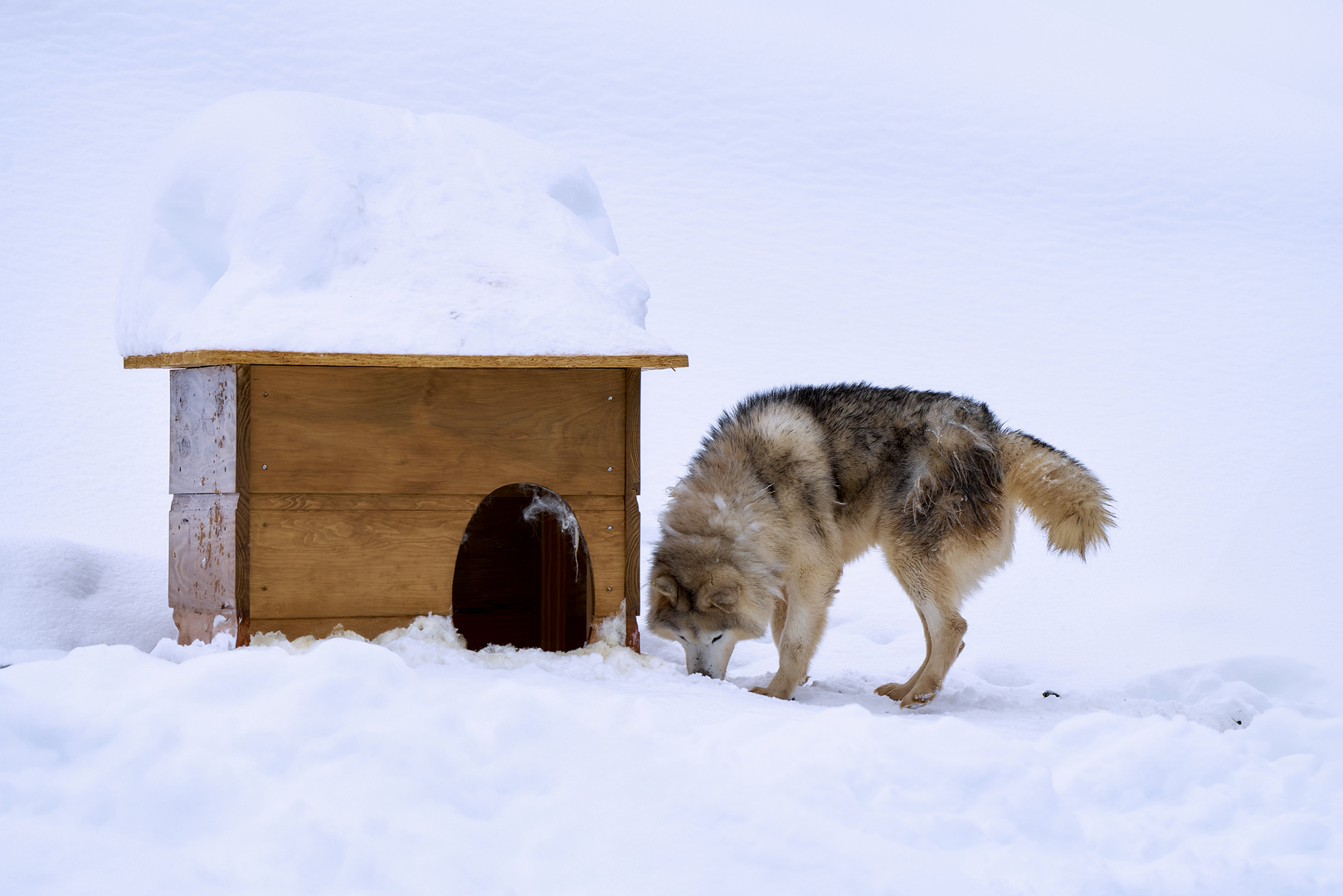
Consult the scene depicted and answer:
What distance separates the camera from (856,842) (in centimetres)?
240

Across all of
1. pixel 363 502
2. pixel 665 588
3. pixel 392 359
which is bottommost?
pixel 665 588

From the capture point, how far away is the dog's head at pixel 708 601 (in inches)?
176

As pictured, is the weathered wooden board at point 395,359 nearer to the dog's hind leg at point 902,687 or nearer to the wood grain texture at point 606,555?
the wood grain texture at point 606,555

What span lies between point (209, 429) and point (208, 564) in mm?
541

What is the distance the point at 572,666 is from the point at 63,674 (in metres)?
1.78

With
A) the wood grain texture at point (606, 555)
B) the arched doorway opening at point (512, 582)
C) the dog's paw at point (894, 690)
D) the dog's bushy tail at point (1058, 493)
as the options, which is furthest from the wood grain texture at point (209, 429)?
the dog's bushy tail at point (1058, 493)

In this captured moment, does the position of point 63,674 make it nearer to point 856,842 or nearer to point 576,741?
point 576,741

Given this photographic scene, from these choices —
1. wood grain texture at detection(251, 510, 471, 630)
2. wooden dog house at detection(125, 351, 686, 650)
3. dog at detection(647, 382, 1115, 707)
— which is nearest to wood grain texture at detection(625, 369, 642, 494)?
wooden dog house at detection(125, 351, 686, 650)

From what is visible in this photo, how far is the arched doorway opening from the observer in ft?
17.5

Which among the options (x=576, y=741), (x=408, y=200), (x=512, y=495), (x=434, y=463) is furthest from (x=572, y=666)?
(x=408, y=200)

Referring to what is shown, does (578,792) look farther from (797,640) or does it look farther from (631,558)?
(797,640)

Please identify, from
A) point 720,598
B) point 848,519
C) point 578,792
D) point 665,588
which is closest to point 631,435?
point 665,588

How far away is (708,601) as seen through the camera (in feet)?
14.6

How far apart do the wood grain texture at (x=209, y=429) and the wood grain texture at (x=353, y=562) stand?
23 cm
